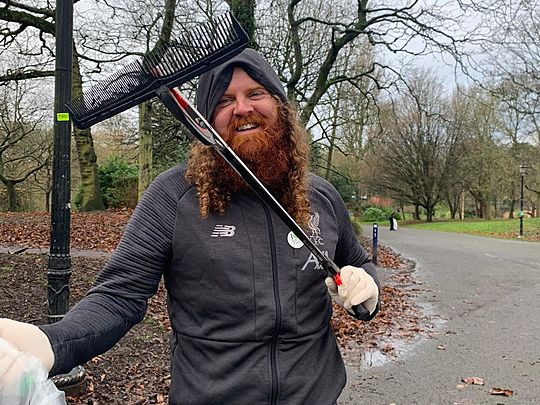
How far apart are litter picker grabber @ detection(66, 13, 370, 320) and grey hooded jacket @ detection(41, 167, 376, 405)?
0.14 meters

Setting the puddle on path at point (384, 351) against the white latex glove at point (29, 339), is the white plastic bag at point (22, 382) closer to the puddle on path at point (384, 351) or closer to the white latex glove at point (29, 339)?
the white latex glove at point (29, 339)

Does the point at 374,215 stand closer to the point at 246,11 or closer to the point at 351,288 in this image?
the point at 246,11

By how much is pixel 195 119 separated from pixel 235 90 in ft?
1.00

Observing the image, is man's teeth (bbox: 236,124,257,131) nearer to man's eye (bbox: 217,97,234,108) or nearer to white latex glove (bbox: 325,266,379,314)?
man's eye (bbox: 217,97,234,108)

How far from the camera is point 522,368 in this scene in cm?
619

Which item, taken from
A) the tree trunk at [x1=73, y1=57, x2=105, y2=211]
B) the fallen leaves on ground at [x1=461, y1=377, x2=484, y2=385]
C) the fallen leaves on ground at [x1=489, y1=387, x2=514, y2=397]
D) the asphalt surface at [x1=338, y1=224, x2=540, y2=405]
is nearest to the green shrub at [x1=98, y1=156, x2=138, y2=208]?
the tree trunk at [x1=73, y1=57, x2=105, y2=211]

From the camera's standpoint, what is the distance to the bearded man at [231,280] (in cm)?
167

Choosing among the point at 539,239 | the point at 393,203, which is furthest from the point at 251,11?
the point at 393,203

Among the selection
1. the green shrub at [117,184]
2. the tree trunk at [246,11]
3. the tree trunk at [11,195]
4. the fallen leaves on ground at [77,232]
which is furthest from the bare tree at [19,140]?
the tree trunk at [246,11]

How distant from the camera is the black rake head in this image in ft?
5.08

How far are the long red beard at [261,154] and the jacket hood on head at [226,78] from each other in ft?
0.32

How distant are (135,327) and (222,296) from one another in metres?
4.84

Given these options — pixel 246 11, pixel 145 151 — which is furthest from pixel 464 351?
pixel 145 151

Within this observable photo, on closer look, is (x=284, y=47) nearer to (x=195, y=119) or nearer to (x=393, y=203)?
(x=195, y=119)
